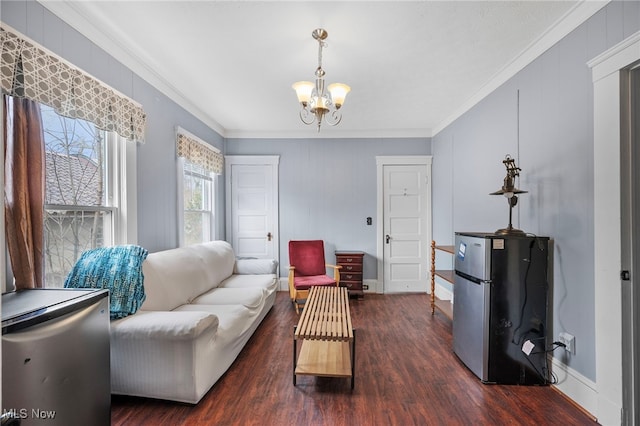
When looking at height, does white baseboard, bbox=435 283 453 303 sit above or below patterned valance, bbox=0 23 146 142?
below

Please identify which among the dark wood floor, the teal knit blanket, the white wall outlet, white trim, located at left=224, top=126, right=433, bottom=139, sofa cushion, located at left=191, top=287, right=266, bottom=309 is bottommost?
the dark wood floor

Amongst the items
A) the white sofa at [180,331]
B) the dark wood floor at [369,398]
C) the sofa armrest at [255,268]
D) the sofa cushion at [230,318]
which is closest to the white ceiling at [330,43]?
the white sofa at [180,331]

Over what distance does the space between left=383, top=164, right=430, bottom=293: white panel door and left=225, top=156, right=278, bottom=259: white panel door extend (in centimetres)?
176

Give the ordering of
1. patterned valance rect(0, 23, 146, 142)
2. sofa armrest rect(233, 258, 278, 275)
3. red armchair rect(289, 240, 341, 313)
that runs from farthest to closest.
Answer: red armchair rect(289, 240, 341, 313) < sofa armrest rect(233, 258, 278, 275) < patterned valance rect(0, 23, 146, 142)

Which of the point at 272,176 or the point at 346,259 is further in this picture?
the point at 272,176

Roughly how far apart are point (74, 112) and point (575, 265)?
3.55 meters

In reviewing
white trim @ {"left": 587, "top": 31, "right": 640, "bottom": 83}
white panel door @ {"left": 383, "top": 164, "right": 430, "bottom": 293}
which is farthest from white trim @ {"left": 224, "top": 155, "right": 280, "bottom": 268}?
white trim @ {"left": 587, "top": 31, "right": 640, "bottom": 83}

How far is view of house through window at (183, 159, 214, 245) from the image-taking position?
144 inches

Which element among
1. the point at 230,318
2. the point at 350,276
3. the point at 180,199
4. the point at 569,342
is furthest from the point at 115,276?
the point at 569,342

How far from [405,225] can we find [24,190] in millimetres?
4227

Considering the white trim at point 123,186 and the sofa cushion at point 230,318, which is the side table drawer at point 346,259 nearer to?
the sofa cushion at point 230,318

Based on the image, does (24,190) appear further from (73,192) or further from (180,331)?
(180,331)

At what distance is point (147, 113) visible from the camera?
9.06ft

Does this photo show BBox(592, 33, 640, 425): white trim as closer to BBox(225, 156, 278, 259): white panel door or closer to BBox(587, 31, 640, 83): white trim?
BBox(587, 31, 640, 83): white trim
